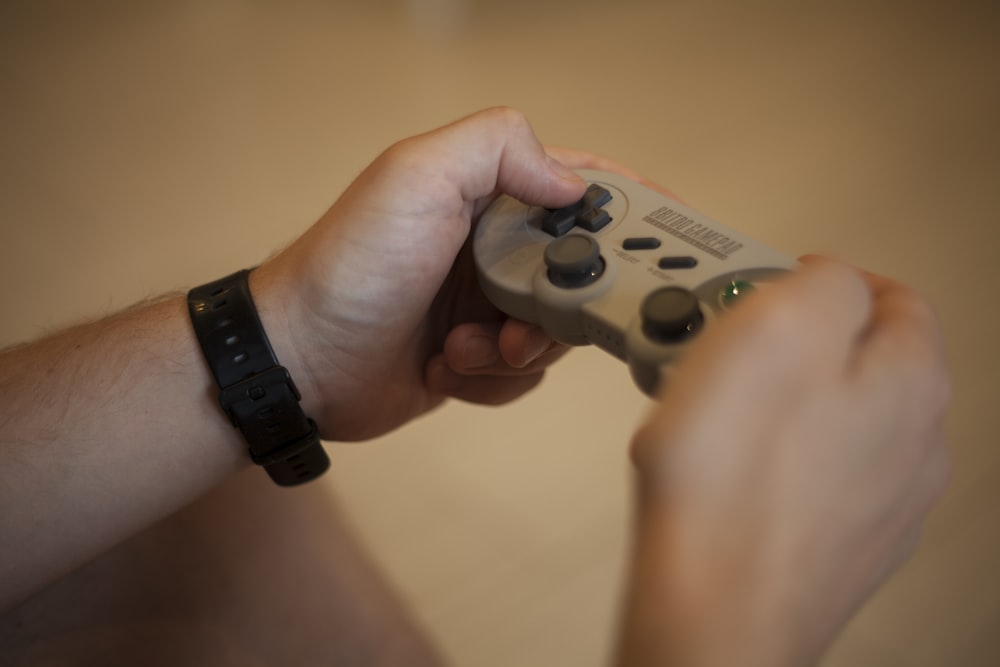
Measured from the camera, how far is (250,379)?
0.56 metres

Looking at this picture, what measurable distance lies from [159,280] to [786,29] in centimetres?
90

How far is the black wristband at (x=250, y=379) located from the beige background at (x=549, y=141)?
24 cm

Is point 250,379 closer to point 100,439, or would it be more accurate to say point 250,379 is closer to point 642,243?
point 100,439

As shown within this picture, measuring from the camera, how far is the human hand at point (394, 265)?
0.56 meters

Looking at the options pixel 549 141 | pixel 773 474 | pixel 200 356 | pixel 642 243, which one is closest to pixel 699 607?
pixel 773 474

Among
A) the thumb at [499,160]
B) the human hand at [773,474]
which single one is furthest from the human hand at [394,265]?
the human hand at [773,474]

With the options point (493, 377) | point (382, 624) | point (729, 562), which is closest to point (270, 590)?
point (382, 624)

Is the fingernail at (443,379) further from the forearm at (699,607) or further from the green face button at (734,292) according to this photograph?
the forearm at (699,607)

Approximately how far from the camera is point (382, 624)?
26.7 inches

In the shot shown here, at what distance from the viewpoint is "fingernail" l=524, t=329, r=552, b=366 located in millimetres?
607

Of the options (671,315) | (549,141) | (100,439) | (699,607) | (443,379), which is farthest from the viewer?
(549,141)

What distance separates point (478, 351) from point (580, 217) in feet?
0.42

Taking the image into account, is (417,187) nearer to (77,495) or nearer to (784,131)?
(77,495)

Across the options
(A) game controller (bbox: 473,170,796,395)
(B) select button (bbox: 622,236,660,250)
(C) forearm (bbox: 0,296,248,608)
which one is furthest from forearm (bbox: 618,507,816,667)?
(C) forearm (bbox: 0,296,248,608)
